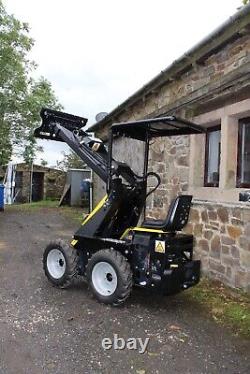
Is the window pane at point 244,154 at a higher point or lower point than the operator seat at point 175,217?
higher

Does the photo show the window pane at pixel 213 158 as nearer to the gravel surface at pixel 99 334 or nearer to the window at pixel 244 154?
the window at pixel 244 154

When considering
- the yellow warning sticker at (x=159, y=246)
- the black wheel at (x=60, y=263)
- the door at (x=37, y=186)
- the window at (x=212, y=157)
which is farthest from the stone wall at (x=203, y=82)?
the door at (x=37, y=186)

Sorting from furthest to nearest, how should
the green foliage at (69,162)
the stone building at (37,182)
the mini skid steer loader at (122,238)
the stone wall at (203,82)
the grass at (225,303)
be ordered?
the green foliage at (69,162) → the stone building at (37,182) → the stone wall at (203,82) → the mini skid steer loader at (122,238) → the grass at (225,303)

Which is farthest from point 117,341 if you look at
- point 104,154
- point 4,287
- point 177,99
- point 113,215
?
point 177,99

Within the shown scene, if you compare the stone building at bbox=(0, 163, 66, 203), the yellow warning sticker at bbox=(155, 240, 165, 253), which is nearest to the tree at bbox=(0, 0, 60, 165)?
the stone building at bbox=(0, 163, 66, 203)

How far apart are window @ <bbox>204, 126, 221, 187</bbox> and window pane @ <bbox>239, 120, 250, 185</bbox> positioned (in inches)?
20.7

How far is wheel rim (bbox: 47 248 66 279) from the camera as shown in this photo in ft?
17.4

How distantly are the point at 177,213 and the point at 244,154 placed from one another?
5.86ft

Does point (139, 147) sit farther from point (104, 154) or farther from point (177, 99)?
point (104, 154)

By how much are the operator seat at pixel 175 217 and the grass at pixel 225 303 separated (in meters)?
1.20

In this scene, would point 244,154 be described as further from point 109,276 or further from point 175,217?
point 109,276

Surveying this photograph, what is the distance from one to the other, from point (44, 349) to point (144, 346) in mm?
980

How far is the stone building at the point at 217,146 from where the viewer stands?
5137 millimetres

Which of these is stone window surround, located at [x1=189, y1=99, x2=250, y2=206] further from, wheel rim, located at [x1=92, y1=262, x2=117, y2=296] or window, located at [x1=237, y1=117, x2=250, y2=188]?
wheel rim, located at [x1=92, y1=262, x2=117, y2=296]
